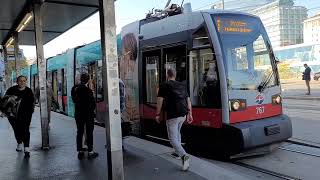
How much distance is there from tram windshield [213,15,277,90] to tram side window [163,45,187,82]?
100 cm

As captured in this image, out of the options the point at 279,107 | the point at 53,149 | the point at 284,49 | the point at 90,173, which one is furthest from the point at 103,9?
the point at 284,49

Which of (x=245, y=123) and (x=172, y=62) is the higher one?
(x=172, y=62)

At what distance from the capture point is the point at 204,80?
28.6 ft

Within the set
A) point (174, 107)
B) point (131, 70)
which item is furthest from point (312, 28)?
point (174, 107)

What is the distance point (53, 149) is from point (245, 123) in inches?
159

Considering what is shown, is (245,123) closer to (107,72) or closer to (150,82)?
(150,82)

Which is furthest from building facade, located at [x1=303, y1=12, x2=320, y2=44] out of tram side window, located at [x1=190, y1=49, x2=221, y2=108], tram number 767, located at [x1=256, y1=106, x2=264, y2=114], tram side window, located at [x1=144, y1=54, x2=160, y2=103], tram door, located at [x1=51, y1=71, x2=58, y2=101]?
tram side window, located at [x1=190, y1=49, x2=221, y2=108]

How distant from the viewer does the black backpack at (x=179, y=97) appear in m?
6.73

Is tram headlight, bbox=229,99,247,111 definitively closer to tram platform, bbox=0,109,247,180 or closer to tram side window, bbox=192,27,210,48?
tram side window, bbox=192,27,210,48

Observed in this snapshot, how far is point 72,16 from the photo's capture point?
40.6ft

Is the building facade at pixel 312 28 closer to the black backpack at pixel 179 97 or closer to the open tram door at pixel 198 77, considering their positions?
the open tram door at pixel 198 77

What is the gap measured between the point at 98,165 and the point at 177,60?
327 centimetres

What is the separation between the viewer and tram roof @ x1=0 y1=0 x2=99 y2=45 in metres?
10.7

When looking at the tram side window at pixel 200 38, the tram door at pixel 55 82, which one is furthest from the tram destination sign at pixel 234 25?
the tram door at pixel 55 82
